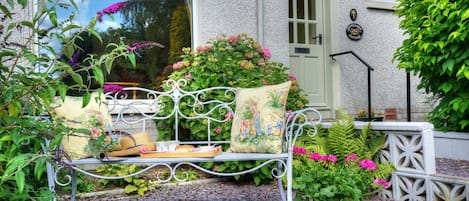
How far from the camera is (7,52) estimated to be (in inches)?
51.2

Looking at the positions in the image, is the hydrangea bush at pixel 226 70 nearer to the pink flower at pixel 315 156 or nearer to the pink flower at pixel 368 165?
the pink flower at pixel 315 156

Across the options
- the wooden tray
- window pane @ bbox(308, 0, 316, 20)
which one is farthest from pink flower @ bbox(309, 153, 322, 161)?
window pane @ bbox(308, 0, 316, 20)

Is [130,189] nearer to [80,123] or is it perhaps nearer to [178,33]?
[80,123]

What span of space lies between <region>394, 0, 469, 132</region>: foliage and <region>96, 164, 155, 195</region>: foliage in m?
2.80

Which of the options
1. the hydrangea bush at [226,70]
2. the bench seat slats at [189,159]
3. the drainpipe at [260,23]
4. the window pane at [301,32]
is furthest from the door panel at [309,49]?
the bench seat slats at [189,159]

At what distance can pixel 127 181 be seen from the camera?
358 centimetres

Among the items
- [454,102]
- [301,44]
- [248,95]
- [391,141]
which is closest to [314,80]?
[301,44]

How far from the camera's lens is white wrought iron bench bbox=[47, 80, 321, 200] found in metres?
2.44

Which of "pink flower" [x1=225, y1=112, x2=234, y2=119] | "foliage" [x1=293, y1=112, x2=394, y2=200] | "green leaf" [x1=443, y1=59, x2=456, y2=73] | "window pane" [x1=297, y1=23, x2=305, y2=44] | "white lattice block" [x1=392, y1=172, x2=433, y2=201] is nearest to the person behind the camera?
"white lattice block" [x1=392, y1=172, x2=433, y2=201]

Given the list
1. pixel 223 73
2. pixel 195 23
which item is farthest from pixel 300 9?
pixel 223 73

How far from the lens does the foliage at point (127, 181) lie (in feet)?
11.6

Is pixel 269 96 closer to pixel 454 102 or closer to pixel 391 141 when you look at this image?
pixel 391 141

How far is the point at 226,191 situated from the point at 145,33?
6.78 feet

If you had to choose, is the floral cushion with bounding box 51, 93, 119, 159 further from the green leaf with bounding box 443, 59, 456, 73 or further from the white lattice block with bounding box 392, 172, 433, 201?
the green leaf with bounding box 443, 59, 456, 73
